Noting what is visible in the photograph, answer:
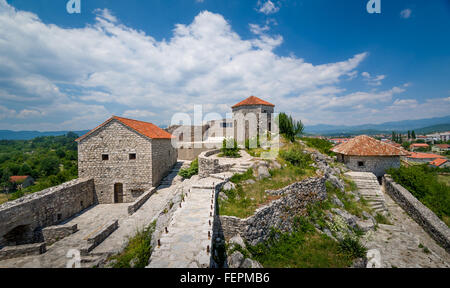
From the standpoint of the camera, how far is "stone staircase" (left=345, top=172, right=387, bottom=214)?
13273mm

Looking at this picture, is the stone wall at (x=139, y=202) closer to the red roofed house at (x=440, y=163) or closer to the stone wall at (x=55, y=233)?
the stone wall at (x=55, y=233)

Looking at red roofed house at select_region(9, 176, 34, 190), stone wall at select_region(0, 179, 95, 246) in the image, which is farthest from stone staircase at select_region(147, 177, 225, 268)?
red roofed house at select_region(9, 176, 34, 190)

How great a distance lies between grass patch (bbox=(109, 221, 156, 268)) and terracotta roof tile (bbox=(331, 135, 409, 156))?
18.5 metres

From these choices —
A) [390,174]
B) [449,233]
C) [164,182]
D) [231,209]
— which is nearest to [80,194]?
[164,182]

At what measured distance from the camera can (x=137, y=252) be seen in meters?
7.36

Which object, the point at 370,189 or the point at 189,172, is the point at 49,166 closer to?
the point at 189,172

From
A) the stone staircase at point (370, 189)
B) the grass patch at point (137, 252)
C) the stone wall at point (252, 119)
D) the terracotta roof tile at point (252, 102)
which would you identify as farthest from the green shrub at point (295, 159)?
the terracotta roof tile at point (252, 102)

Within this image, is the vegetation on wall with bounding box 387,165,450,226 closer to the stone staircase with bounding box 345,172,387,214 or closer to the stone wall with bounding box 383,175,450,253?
the stone wall with bounding box 383,175,450,253

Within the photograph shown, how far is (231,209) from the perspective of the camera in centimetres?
832

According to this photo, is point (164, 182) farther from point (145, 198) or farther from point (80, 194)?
point (80, 194)

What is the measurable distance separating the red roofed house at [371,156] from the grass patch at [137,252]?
18.4 m

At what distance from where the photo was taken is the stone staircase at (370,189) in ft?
43.5

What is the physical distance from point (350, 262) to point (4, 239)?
15.7 m

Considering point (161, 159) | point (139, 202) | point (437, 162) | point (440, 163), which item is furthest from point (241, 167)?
point (437, 162)
